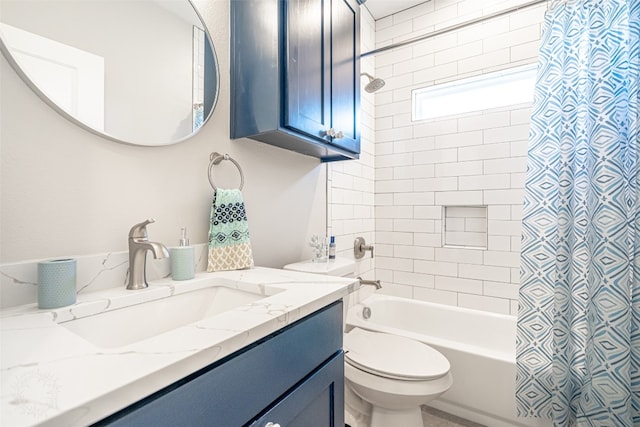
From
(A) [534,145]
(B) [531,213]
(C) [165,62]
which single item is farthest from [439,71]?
(C) [165,62]

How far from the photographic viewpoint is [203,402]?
47 centimetres

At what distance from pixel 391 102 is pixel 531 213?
142 cm

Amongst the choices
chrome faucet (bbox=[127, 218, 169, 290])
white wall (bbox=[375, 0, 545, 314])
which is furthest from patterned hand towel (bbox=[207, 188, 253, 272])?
white wall (bbox=[375, 0, 545, 314])

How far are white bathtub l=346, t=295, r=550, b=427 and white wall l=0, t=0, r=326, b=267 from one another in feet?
→ 3.63

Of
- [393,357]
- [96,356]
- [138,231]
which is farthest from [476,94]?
[96,356]

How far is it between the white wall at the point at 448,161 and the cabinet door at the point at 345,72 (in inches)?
36.3

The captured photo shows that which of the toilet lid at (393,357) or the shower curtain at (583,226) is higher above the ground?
the shower curtain at (583,226)

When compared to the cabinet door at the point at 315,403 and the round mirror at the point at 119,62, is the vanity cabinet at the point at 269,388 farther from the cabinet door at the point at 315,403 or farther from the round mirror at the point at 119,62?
the round mirror at the point at 119,62

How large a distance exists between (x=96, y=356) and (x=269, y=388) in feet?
1.04

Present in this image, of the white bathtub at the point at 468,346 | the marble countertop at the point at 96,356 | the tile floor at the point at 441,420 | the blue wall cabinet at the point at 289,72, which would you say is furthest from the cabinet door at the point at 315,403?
the tile floor at the point at 441,420

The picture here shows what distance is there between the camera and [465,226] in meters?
2.13

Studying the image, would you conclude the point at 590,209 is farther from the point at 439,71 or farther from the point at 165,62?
the point at 165,62

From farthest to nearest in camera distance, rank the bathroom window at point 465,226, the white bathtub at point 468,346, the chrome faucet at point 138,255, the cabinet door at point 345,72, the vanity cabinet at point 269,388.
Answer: the bathroom window at point 465,226
the white bathtub at point 468,346
the cabinet door at point 345,72
the chrome faucet at point 138,255
the vanity cabinet at point 269,388

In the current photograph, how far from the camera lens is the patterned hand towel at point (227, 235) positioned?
3.40 ft
